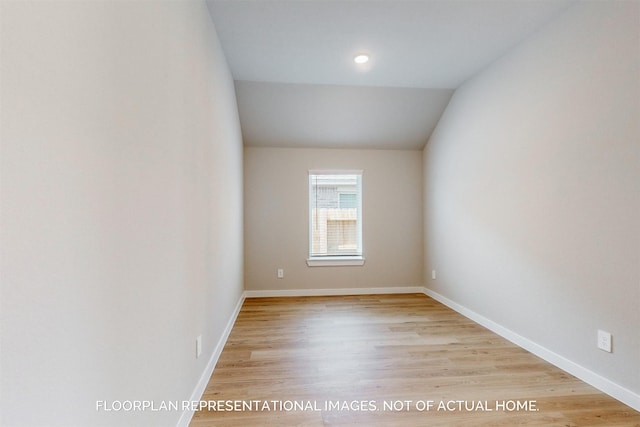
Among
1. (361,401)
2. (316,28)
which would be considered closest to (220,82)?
(316,28)

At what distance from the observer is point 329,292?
4316 mm

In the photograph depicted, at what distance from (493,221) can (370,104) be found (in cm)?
193

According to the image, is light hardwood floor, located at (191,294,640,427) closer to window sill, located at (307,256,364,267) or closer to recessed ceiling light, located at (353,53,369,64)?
window sill, located at (307,256,364,267)

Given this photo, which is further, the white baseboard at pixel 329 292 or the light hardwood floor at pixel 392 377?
the white baseboard at pixel 329 292

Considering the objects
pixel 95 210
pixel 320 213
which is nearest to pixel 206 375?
pixel 95 210

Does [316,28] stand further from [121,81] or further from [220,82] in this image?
[121,81]

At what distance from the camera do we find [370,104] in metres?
3.66

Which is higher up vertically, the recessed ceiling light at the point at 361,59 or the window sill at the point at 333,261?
the recessed ceiling light at the point at 361,59

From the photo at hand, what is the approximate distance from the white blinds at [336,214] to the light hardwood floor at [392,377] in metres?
1.39

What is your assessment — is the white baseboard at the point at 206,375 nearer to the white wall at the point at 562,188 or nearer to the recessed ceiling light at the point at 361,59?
the white wall at the point at 562,188

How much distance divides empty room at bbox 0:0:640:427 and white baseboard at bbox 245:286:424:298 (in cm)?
4

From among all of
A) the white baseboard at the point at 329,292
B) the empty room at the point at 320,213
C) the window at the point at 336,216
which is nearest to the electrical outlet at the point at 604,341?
the empty room at the point at 320,213

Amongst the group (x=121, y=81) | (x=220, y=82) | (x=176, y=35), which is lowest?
(x=121, y=81)

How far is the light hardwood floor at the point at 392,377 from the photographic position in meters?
1.66
